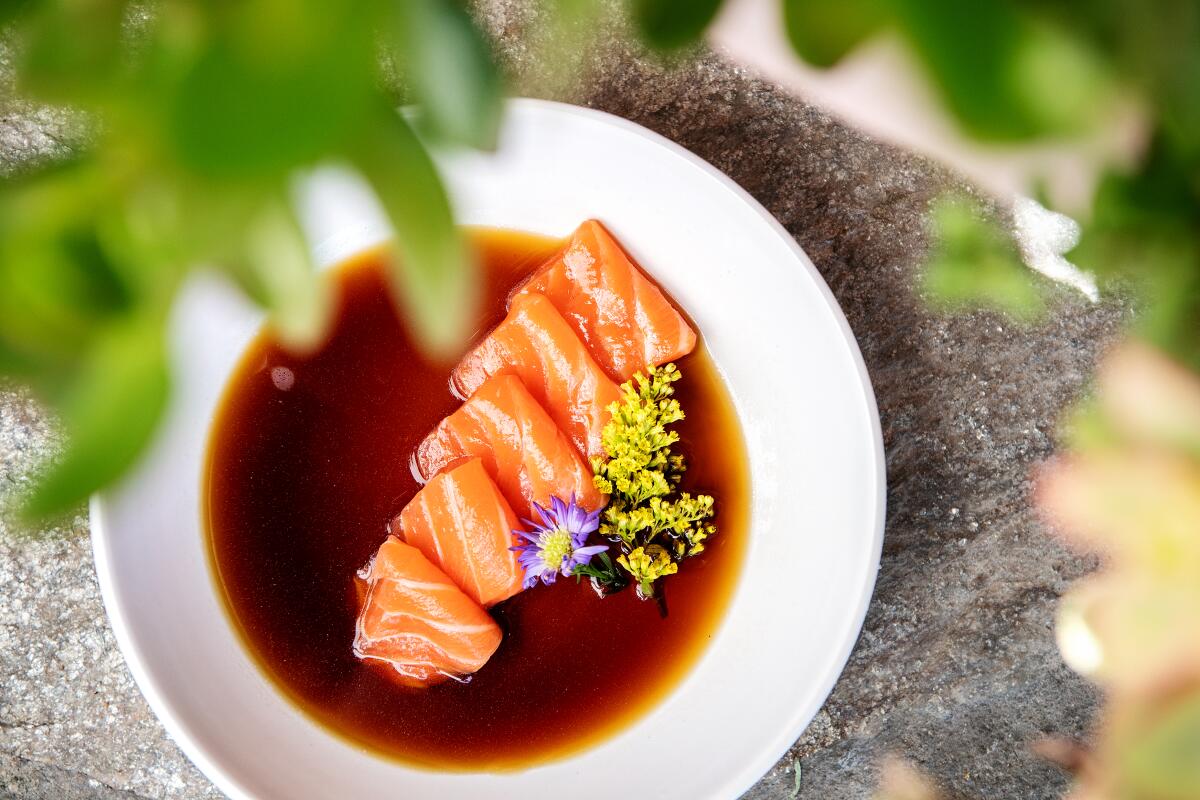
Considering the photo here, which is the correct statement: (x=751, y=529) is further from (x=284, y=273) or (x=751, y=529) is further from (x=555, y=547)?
(x=284, y=273)

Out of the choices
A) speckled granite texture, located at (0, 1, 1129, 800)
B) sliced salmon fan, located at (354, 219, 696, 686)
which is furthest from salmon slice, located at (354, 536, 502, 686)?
speckled granite texture, located at (0, 1, 1129, 800)

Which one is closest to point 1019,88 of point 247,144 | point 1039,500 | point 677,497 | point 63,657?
point 247,144

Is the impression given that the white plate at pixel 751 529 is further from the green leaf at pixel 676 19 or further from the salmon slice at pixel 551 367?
the green leaf at pixel 676 19

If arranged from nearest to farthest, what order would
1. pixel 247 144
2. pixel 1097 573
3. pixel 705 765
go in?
1. pixel 247 144
2. pixel 705 765
3. pixel 1097 573

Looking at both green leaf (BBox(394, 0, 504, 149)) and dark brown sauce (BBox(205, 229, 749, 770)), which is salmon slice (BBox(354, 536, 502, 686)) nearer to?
dark brown sauce (BBox(205, 229, 749, 770))

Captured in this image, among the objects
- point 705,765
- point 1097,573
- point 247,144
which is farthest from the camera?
point 1097,573

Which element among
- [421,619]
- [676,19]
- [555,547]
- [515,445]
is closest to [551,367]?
[515,445]

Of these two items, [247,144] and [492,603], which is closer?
[247,144]

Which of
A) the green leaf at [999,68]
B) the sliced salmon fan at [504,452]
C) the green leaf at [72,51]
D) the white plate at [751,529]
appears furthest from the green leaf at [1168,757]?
the sliced salmon fan at [504,452]

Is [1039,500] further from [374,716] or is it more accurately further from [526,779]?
[374,716]
